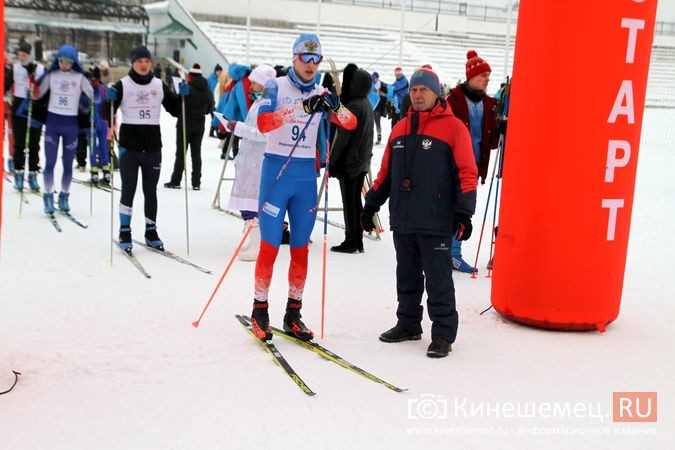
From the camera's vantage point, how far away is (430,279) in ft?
15.3

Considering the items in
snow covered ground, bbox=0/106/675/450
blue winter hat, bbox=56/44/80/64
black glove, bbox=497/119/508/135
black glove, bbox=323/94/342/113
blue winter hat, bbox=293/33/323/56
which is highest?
blue winter hat, bbox=56/44/80/64

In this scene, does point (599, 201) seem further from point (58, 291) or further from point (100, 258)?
point (100, 258)

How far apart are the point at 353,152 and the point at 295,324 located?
3205 mm

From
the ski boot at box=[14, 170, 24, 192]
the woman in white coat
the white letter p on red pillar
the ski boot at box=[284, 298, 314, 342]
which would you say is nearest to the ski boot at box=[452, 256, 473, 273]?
the woman in white coat

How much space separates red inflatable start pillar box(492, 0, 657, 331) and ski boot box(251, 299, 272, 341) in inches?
72.8

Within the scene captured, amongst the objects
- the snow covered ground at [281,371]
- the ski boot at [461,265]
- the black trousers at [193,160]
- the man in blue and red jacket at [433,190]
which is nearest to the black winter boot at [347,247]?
the snow covered ground at [281,371]

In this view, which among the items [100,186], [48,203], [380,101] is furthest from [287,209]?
[380,101]

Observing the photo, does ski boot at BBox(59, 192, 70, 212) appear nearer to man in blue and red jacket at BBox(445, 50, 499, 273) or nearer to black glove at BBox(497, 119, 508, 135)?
man in blue and red jacket at BBox(445, 50, 499, 273)

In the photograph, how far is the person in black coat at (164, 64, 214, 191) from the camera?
38.9 ft

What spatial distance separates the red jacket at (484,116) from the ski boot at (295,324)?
260 centimetres

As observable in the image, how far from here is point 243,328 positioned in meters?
5.05

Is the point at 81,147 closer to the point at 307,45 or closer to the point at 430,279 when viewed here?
the point at 307,45

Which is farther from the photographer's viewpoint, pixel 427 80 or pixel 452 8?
pixel 452 8

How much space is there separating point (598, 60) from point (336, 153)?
3.37 meters
